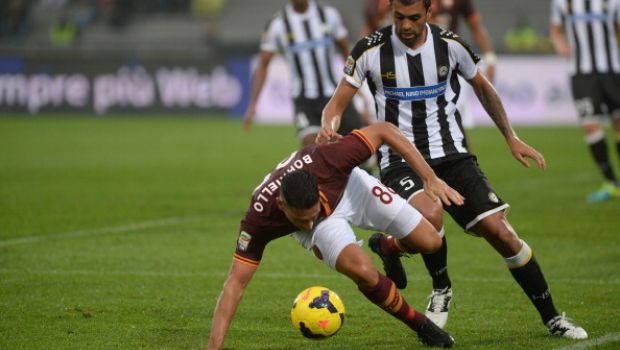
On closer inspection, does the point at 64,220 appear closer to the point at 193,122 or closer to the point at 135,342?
the point at 135,342

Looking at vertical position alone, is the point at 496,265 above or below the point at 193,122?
above

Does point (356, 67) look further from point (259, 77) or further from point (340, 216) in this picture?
point (259, 77)

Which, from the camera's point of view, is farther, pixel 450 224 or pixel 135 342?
pixel 450 224

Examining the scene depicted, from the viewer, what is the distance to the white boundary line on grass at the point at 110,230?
10.3 metres

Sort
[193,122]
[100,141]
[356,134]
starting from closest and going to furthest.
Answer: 1. [356,134]
2. [100,141]
3. [193,122]

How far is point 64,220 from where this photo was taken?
11570 millimetres

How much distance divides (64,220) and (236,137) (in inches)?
434

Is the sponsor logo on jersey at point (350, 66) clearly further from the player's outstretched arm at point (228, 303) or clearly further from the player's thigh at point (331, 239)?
the player's outstretched arm at point (228, 303)

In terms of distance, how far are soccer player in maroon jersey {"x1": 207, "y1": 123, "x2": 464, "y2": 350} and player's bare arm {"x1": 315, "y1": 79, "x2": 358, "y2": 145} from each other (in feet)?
0.23

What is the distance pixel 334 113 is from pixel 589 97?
6.72 m

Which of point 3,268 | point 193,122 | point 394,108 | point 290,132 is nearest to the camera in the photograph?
point 394,108

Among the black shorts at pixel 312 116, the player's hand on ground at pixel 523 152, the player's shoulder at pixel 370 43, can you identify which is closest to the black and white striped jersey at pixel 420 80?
the player's shoulder at pixel 370 43

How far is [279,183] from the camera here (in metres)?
5.99

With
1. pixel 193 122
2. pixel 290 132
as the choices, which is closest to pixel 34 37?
pixel 193 122
